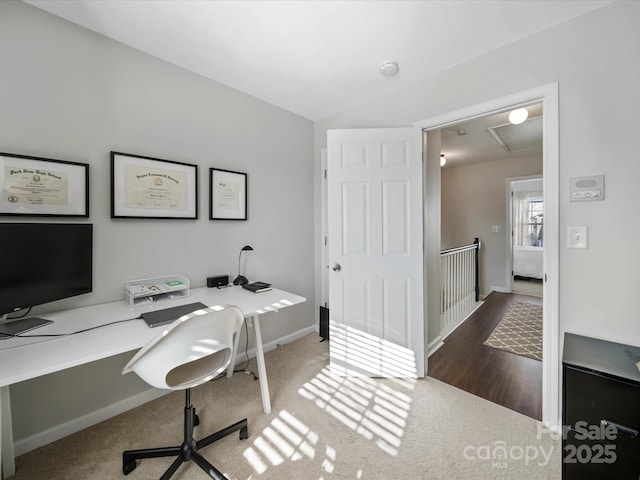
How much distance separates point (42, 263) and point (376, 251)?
2.13m

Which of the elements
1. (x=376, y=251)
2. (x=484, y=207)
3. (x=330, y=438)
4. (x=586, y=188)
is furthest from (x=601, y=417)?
(x=484, y=207)

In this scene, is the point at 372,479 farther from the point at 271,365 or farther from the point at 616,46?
the point at 616,46

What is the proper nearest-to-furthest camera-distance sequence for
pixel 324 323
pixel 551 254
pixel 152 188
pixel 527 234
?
pixel 551 254
pixel 152 188
pixel 324 323
pixel 527 234

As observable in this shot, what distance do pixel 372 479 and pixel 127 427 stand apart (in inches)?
61.0

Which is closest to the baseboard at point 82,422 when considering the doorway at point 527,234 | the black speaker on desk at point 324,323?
the black speaker on desk at point 324,323

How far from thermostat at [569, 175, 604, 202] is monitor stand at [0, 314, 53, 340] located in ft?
10.0

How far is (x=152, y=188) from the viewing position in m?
1.97

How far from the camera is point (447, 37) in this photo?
5.91ft

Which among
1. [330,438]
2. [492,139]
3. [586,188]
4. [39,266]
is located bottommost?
[330,438]

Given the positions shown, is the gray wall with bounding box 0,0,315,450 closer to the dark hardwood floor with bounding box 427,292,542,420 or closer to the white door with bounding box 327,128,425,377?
the white door with bounding box 327,128,425,377

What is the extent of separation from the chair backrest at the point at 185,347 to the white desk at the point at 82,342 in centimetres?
12

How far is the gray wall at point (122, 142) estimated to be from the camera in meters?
1.54

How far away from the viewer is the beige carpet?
142cm

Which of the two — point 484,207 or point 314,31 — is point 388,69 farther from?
point 484,207
